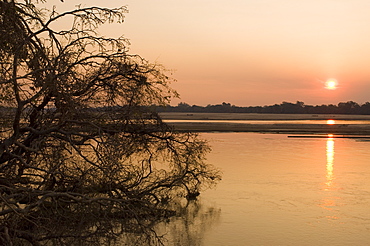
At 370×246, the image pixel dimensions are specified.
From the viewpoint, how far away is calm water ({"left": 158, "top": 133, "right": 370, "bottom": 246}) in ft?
41.7

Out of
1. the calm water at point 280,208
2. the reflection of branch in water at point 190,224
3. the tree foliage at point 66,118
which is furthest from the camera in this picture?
the calm water at point 280,208

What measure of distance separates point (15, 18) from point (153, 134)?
181 inches

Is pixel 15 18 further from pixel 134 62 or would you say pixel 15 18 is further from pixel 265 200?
pixel 265 200

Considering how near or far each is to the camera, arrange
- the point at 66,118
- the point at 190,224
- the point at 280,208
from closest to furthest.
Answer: the point at 66,118 → the point at 190,224 → the point at 280,208

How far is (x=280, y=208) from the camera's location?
1590cm

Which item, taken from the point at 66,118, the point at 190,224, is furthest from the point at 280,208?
the point at 66,118

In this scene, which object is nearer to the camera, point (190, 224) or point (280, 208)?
point (190, 224)

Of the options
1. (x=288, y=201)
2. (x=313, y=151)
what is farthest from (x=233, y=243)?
(x=313, y=151)

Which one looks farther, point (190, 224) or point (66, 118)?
point (190, 224)

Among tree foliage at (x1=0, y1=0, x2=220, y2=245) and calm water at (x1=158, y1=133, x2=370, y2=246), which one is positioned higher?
tree foliage at (x1=0, y1=0, x2=220, y2=245)

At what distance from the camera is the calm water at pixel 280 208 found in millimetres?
12719

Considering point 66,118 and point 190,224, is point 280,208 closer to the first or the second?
point 190,224

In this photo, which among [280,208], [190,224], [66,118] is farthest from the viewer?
[280,208]

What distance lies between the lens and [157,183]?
14.6 meters
